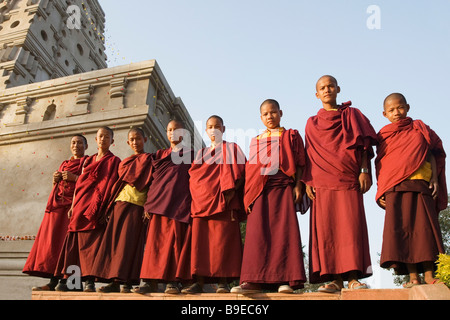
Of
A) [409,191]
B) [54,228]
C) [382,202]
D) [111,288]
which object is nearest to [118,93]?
[54,228]

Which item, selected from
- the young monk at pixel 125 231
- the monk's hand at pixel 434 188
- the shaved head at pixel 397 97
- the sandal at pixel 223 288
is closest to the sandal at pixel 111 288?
the young monk at pixel 125 231

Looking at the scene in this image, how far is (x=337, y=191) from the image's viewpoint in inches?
150

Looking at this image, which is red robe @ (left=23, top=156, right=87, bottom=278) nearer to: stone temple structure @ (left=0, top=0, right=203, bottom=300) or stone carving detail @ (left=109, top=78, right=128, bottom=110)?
stone temple structure @ (left=0, top=0, right=203, bottom=300)

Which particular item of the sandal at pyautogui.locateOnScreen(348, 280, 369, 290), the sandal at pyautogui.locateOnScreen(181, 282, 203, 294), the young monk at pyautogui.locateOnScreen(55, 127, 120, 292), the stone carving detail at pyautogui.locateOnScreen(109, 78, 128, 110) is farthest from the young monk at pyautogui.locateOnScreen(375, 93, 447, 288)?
the stone carving detail at pyautogui.locateOnScreen(109, 78, 128, 110)

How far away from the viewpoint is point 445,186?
3.96 meters

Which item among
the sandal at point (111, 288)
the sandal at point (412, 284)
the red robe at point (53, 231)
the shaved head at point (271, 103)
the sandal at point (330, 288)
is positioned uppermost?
the shaved head at point (271, 103)

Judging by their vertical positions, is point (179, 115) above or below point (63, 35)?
below

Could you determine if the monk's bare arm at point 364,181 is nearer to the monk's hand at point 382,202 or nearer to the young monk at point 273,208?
the monk's hand at point 382,202

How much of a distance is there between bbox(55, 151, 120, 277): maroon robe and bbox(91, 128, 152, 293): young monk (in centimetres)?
13

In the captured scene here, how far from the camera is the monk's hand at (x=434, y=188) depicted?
3799 millimetres

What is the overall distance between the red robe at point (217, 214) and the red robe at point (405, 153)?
1.37m
